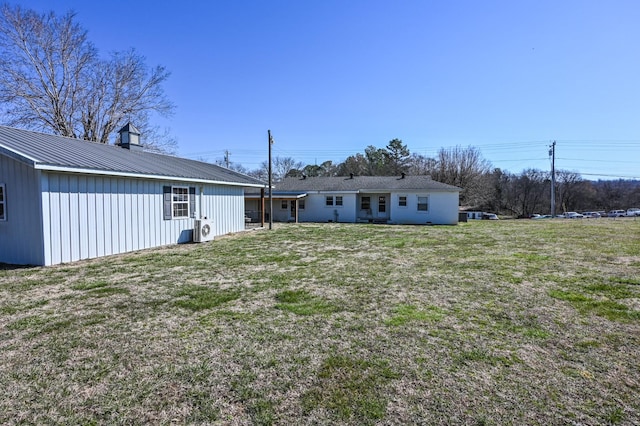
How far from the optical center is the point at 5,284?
6.04 m

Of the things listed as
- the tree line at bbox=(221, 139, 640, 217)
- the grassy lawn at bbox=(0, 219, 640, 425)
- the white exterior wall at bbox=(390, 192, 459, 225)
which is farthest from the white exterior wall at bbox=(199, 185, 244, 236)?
the tree line at bbox=(221, 139, 640, 217)

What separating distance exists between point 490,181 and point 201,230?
139 ft

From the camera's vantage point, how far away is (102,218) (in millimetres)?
8781

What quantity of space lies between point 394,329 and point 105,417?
9.48 feet

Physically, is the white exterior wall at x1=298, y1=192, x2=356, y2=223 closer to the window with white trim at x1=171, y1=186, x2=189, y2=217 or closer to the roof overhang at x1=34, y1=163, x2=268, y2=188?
the roof overhang at x1=34, y1=163, x2=268, y2=188

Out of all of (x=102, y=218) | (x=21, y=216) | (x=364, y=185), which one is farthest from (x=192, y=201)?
(x=364, y=185)

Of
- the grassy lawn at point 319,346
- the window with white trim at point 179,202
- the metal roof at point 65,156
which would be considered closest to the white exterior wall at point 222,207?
the window with white trim at point 179,202

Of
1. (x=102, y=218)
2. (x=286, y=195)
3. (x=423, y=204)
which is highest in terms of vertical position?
(x=286, y=195)

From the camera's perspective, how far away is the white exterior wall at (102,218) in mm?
7637

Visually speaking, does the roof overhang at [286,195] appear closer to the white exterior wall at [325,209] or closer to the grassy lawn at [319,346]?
the white exterior wall at [325,209]

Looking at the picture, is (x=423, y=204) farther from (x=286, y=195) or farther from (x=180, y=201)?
(x=180, y=201)

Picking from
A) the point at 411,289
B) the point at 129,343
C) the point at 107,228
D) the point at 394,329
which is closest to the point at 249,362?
the point at 129,343

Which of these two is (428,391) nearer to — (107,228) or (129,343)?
(129,343)

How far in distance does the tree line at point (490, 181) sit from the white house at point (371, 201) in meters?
18.4
